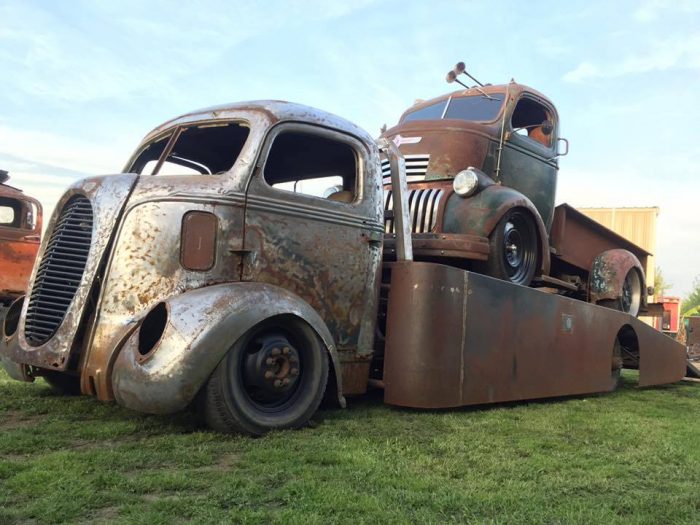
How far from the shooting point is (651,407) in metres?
5.80

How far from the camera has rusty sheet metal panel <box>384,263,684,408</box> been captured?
15.4 ft

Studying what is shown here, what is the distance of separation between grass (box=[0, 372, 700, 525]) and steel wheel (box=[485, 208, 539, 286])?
1511 mm

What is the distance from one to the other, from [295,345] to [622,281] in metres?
4.61

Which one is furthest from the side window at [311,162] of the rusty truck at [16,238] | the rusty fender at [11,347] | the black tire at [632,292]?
the rusty truck at [16,238]

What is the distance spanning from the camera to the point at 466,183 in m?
5.80

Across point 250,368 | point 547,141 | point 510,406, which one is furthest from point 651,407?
point 250,368

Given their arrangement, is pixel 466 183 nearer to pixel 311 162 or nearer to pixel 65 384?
pixel 311 162

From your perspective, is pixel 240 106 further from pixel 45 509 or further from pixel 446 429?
pixel 45 509

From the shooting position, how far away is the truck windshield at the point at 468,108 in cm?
688

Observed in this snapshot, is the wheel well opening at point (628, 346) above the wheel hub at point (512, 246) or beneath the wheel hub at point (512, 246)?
beneath

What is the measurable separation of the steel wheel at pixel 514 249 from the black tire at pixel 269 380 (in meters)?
2.21

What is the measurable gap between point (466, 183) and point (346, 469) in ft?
10.9

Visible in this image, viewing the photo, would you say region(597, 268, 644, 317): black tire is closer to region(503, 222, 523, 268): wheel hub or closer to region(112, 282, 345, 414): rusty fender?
region(503, 222, 523, 268): wheel hub

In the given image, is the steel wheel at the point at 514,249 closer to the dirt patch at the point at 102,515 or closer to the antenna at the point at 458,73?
the antenna at the point at 458,73
